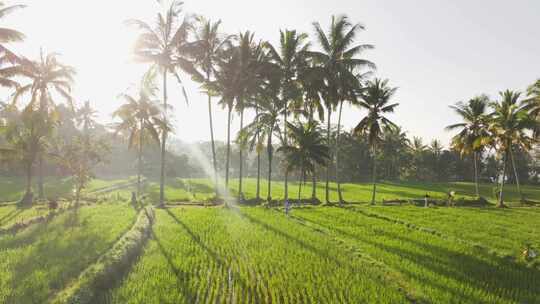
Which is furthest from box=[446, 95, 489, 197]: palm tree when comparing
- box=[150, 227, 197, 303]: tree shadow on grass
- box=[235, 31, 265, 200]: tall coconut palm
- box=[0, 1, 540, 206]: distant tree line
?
box=[150, 227, 197, 303]: tree shadow on grass

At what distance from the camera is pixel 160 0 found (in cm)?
2055

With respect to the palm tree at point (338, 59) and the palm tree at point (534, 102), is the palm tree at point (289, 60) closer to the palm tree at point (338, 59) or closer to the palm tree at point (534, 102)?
the palm tree at point (338, 59)

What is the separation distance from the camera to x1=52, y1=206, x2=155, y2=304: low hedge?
6.43 meters

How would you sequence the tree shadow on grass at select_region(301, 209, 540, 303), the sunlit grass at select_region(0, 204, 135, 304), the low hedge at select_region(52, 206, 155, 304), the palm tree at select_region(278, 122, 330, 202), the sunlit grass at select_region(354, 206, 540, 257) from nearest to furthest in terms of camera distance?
the low hedge at select_region(52, 206, 155, 304), the sunlit grass at select_region(0, 204, 135, 304), the tree shadow on grass at select_region(301, 209, 540, 303), the sunlit grass at select_region(354, 206, 540, 257), the palm tree at select_region(278, 122, 330, 202)

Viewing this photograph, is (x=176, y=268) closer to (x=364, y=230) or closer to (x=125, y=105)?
(x=364, y=230)

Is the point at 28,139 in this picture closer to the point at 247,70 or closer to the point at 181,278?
the point at 247,70

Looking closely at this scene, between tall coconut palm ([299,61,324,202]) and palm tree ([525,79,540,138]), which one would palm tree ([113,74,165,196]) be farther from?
palm tree ([525,79,540,138])

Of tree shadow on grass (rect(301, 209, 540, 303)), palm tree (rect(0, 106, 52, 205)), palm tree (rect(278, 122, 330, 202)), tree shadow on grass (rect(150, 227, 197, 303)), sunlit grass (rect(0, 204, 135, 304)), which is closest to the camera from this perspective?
sunlit grass (rect(0, 204, 135, 304))

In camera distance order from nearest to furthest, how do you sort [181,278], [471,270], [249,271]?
[181,278] → [249,271] → [471,270]

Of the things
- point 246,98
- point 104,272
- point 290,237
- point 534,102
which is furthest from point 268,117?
point 534,102

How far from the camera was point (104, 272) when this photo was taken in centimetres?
769

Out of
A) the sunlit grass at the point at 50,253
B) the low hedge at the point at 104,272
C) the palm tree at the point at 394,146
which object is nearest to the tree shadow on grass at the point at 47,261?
the sunlit grass at the point at 50,253

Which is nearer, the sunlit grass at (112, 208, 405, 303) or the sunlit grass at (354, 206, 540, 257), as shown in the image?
the sunlit grass at (112, 208, 405, 303)

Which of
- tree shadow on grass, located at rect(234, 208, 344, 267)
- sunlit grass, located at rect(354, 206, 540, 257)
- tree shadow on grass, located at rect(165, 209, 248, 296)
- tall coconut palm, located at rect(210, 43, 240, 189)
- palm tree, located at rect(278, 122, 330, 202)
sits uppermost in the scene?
tall coconut palm, located at rect(210, 43, 240, 189)
